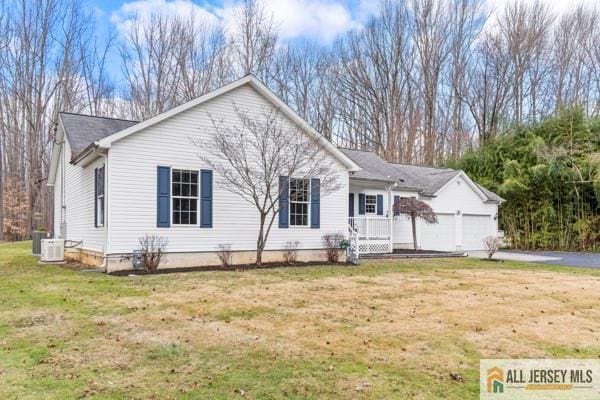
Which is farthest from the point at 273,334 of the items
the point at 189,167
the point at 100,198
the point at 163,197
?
the point at 100,198

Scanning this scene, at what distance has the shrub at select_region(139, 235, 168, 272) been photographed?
10.9 metres

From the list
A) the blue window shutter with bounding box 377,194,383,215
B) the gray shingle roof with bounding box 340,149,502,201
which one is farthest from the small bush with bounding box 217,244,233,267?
the blue window shutter with bounding box 377,194,383,215

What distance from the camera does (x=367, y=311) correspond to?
6715mm

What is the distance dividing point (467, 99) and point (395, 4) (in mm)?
8461

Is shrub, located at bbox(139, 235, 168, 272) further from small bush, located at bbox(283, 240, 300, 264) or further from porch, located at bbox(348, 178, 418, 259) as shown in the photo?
porch, located at bbox(348, 178, 418, 259)

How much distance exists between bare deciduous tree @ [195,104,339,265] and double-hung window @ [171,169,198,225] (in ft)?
2.21

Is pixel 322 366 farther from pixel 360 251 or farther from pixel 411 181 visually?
pixel 411 181

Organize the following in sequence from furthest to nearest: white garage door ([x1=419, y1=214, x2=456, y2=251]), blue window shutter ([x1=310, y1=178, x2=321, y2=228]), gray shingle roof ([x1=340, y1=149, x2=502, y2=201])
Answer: white garage door ([x1=419, y1=214, x2=456, y2=251]) → gray shingle roof ([x1=340, y1=149, x2=502, y2=201]) → blue window shutter ([x1=310, y1=178, x2=321, y2=228])

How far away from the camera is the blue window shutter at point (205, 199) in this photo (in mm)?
11914

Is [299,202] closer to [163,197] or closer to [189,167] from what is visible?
[189,167]

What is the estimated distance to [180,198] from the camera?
1173 cm

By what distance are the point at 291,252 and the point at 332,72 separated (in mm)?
20124

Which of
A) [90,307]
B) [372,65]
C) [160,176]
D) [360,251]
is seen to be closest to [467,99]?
[372,65]

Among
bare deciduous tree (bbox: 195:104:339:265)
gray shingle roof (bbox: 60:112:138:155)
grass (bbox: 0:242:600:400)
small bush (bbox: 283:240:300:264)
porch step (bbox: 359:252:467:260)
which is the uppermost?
gray shingle roof (bbox: 60:112:138:155)
